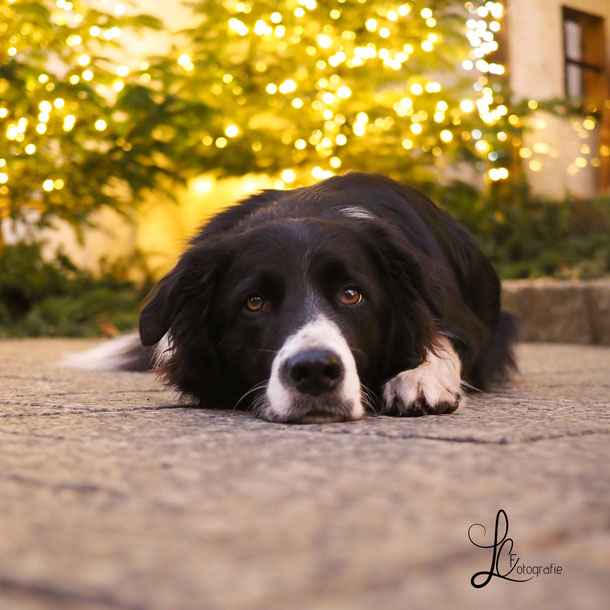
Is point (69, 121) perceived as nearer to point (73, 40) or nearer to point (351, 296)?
point (73, 40)

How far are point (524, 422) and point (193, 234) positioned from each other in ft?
Answer: 5.82

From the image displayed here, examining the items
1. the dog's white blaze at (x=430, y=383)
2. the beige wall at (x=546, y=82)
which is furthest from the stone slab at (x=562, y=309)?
the dog's white blaze at (x=430, y=383)

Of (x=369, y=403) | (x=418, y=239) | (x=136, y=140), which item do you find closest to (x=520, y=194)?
(x=136, y=140)

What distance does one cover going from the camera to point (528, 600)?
793mm

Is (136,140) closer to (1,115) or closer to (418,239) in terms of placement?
(1,115)

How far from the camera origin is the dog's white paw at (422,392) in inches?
90.7

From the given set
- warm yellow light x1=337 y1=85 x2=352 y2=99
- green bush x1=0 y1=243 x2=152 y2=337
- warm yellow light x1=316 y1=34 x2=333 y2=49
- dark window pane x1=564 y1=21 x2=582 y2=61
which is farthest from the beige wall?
green bush x1=0 y1=243 x2=152 y2=337

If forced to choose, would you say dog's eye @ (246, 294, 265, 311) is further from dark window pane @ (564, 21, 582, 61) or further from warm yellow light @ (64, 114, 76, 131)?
dark window pane @ (564, 21, 582, 61)

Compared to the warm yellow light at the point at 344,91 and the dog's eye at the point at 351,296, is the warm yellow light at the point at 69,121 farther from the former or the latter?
the dog's eye at the point at 351,296

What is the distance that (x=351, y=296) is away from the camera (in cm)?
242

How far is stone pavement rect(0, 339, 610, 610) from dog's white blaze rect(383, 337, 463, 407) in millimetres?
301

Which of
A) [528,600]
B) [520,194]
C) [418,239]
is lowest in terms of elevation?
[528,600]

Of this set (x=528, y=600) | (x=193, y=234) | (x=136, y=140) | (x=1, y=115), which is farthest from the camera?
(x=136, y=140)

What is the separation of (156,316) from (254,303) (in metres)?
0.34
